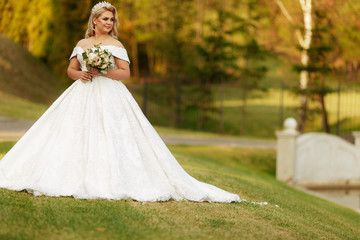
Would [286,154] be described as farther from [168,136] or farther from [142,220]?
[142,220]

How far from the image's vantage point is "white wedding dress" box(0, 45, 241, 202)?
589 cm

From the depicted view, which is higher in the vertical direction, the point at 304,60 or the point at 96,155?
the point at 304,60

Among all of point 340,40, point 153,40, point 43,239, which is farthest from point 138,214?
point 153,40

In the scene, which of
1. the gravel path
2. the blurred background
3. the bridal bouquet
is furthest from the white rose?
the blurred background

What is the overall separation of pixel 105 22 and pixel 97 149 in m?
1.46

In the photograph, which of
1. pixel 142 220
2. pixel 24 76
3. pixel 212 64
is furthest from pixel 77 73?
pixel 24 76

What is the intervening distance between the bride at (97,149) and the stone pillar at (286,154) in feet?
28.8

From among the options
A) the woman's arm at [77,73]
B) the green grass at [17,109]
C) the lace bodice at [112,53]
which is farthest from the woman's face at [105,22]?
the green grass at [17,109]

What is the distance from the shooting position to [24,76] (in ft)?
99.4

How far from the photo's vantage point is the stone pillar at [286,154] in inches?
587

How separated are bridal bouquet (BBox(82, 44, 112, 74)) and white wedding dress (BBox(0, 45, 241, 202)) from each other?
0.64ft

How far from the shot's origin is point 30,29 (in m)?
30.1

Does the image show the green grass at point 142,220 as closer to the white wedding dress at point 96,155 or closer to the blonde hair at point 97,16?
the white wedding dress at point 96,155

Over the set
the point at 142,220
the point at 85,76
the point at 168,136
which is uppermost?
the point at 85,76
